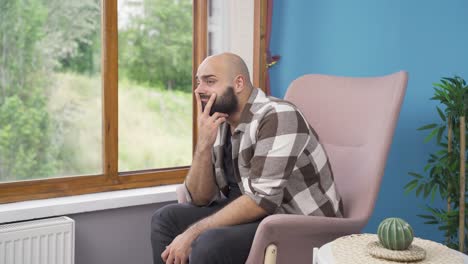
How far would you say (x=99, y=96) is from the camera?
2.93 meters

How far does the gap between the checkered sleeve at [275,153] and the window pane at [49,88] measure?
1.03 meters

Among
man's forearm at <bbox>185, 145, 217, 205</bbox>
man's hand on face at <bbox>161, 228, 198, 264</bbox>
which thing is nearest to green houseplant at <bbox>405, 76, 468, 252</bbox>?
man's forearm at <bbox>185, 145, 217, 205</bbox>

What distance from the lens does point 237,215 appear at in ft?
7.00

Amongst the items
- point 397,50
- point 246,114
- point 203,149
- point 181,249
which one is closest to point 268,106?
point 246,114

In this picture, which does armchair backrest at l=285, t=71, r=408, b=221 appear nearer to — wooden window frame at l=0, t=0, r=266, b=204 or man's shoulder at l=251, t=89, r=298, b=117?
man's shoulder at l=251, t=89, r=298, b=117

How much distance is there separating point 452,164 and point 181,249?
40.2 inches

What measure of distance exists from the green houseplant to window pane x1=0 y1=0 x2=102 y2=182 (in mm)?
1434

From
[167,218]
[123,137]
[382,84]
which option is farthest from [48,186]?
[382,84]

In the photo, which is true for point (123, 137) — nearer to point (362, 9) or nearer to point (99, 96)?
point (99, 96)

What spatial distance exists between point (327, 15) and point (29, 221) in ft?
5.35

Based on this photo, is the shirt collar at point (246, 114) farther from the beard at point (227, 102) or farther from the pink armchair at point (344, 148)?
the pink armchair at point (344, 148)

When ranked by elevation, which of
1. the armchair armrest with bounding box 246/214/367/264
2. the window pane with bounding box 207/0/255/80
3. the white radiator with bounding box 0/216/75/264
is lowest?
the white radiator with bounding box 0/216/75/264

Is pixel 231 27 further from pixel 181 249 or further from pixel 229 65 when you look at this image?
pixel 181 249

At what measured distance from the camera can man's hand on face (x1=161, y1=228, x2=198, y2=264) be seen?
2115 mm
